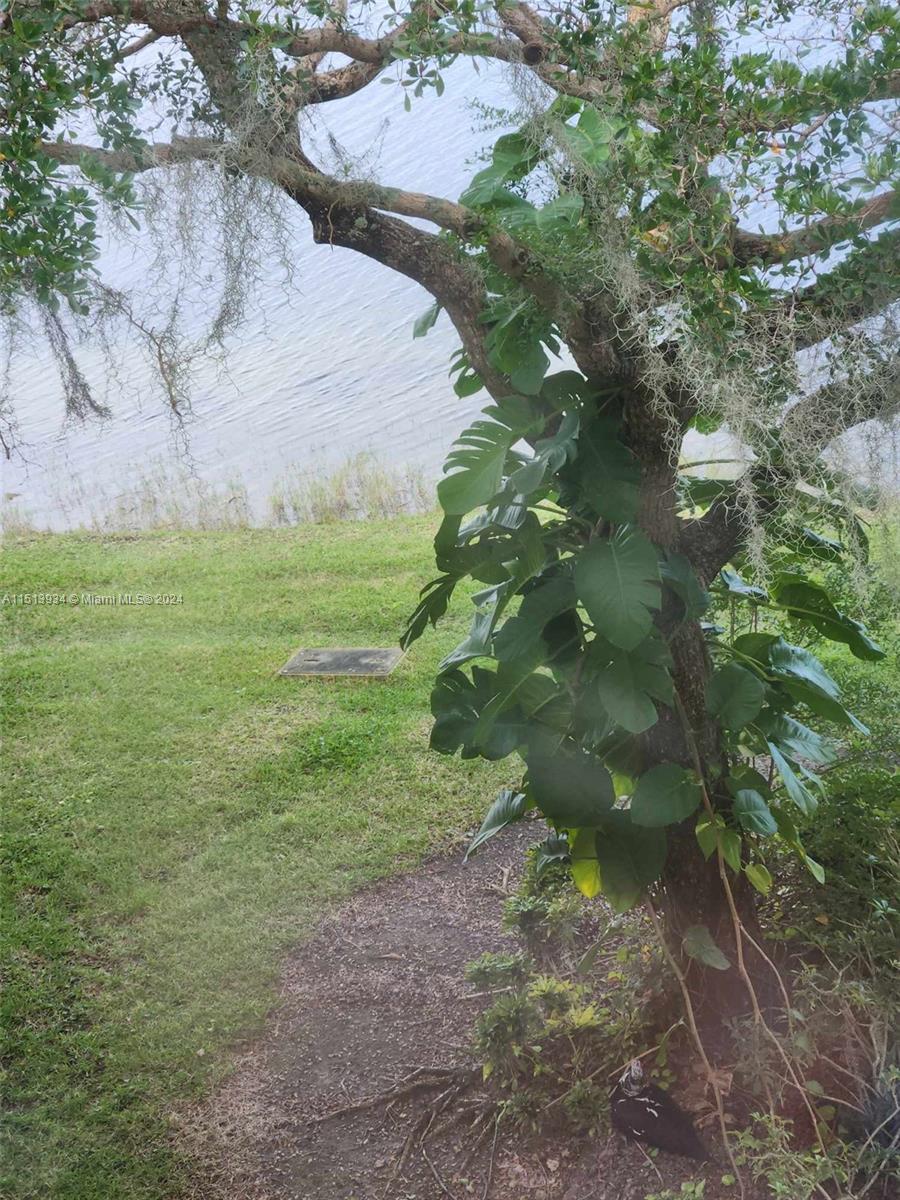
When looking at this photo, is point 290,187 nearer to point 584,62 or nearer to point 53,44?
point 53,44

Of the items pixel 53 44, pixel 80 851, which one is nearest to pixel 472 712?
pixel 53 44

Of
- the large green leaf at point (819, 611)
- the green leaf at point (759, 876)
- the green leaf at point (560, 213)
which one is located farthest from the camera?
the large green leaf at point (819, 611)

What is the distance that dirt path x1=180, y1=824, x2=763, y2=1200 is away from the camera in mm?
1784

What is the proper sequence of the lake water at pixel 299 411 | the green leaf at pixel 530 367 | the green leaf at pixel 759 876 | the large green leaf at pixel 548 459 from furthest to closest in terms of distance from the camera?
1. the lake water at pixel 299 411
2. the green leaf at pixel 759 876
3. the green leaf at pixel 530 367
4. the large green leaf at pixel 548 459

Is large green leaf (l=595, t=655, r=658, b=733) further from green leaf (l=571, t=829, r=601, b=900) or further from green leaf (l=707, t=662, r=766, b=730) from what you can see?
green leaf (l=571, t=829, r=601, b=900)

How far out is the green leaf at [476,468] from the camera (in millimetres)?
1471

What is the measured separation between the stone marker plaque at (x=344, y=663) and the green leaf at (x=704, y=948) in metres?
1.84

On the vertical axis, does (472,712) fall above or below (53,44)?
below

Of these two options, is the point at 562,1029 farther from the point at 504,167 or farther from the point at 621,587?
the point at 504,167

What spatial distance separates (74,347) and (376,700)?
1.60 metres

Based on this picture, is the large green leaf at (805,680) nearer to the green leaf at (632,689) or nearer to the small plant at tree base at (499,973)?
the green leaf at (632,689)

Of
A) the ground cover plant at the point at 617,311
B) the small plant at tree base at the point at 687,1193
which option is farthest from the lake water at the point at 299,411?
the small plant at tree base at the point at 687,1193

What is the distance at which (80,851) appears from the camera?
2781 millimetres

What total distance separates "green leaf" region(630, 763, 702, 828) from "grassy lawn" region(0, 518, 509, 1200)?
113 centimetres
